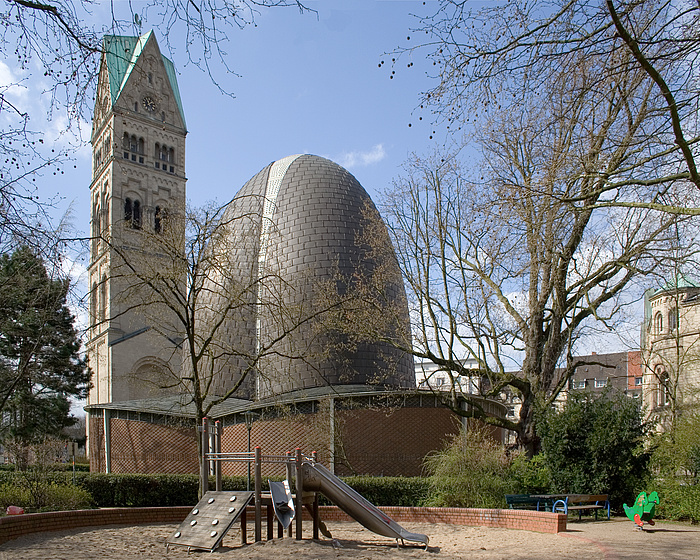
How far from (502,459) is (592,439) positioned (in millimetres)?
2184

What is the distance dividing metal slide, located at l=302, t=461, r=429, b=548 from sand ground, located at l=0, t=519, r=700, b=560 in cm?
24

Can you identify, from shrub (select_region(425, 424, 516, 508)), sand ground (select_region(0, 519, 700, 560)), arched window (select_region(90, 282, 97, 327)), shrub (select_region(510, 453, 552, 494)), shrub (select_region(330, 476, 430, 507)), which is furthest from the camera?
shrub (select_region(330, 476, 430, 507))

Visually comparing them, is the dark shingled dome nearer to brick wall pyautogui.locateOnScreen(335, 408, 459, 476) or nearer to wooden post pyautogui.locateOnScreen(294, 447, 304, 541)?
brick wall pyautogui.locateOnScreen(335, 408, 459, 476)

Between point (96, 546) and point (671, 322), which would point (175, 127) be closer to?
point (671, 322)

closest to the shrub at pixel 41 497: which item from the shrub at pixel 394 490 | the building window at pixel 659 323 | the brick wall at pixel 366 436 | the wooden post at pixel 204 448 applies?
the wooden post at pixel 204 448

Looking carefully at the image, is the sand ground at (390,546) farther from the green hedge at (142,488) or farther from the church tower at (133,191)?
the church tower at (133,191)

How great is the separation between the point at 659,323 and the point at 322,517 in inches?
1451

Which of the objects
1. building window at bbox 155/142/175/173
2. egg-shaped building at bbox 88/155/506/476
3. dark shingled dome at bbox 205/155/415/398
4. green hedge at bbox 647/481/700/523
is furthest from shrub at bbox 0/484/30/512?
building window at bbox 155/142/175/173

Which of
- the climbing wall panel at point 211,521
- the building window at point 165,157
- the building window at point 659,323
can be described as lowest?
the climbing wall panel at point 211,521

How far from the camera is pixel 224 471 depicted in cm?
2850

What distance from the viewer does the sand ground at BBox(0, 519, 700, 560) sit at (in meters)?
9.59

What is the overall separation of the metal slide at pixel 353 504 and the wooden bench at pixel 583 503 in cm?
476

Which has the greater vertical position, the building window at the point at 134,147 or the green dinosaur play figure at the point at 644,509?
the building window at the point at 134,147

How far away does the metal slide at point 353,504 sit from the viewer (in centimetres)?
1088
